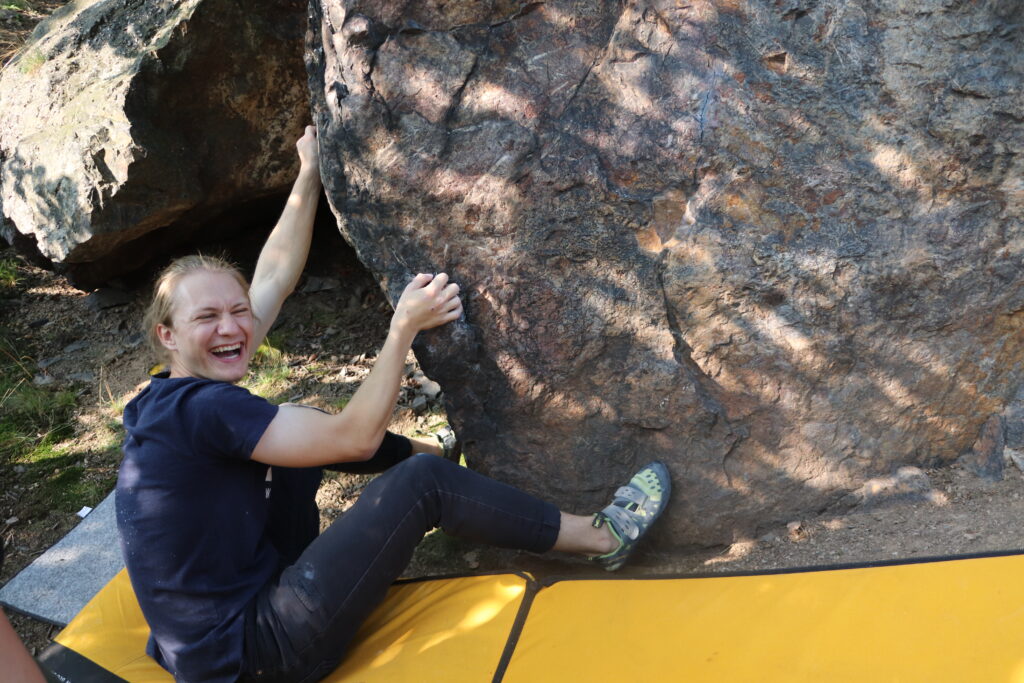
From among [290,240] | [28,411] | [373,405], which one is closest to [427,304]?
[373,405]

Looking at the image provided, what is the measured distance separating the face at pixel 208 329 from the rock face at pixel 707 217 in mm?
481

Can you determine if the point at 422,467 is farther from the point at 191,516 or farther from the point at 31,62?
the point at 31,62

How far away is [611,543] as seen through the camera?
270 cm

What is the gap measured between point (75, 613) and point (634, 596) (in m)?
2.04

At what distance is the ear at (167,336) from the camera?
249 centimetres

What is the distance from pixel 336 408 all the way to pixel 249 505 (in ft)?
5.51

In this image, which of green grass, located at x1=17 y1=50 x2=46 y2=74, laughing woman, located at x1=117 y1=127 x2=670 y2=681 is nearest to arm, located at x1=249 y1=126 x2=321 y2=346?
laughing woman, located at x1=117 y1=127 x2=670 y2=681

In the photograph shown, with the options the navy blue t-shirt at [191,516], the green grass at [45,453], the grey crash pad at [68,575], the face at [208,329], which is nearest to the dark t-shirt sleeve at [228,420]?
the navy blue t-shirt at [191,516]

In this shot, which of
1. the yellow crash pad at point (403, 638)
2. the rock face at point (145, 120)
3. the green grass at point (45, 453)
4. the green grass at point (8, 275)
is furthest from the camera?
the green grass at point (8, 275)

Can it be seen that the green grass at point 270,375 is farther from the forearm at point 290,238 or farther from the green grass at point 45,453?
the forearm at point 290,238

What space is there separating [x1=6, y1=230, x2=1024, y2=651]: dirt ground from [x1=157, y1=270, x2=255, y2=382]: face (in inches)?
42.8

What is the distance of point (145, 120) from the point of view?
4.01 m

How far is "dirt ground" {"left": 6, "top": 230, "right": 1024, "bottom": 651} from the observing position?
266cm

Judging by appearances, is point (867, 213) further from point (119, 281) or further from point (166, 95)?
point (119, 281)
